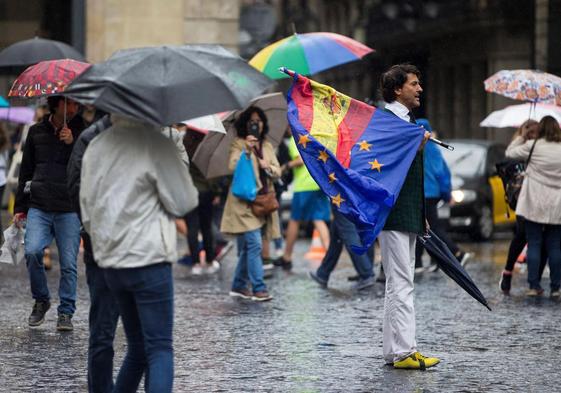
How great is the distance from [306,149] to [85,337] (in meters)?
2.40

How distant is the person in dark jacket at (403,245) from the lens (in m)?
9.27

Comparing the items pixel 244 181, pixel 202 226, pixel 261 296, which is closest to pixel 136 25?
pixel 202 226

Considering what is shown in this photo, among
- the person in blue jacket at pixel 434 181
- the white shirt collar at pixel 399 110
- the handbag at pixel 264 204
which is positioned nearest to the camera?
the white shirt collar at pixel 399 110

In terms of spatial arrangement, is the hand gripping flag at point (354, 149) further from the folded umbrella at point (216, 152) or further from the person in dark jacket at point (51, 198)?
the folded umbrella at point (216, 152)

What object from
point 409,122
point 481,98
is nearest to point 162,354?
point 409,122

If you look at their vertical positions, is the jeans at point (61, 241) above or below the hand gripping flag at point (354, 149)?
below

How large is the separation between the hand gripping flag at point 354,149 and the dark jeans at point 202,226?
7016 millimetres

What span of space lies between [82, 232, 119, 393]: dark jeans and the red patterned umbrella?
296 cm

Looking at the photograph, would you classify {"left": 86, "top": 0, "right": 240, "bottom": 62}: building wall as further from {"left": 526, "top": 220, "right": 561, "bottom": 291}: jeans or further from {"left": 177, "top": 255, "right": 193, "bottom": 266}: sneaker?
{"left": 526, "top": 220, "right": 561, "bottom": 291}: jeans

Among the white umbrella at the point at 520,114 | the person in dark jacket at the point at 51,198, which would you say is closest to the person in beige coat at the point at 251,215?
the white umbrella at the point at 520,114

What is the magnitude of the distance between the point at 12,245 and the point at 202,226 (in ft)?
18.4

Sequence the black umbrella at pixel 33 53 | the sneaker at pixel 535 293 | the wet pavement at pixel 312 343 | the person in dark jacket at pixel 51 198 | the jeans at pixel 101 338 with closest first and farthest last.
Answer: the jeans at pixel 101 338 < the wet pavement at pixel 312 343 < the person in dark jacket at pixel 51 198 < the black umbrella at pixel 33 53 < the sneaker at pixel 535 293

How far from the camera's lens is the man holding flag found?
9.26 meters

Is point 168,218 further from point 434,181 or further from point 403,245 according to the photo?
point 434,181
